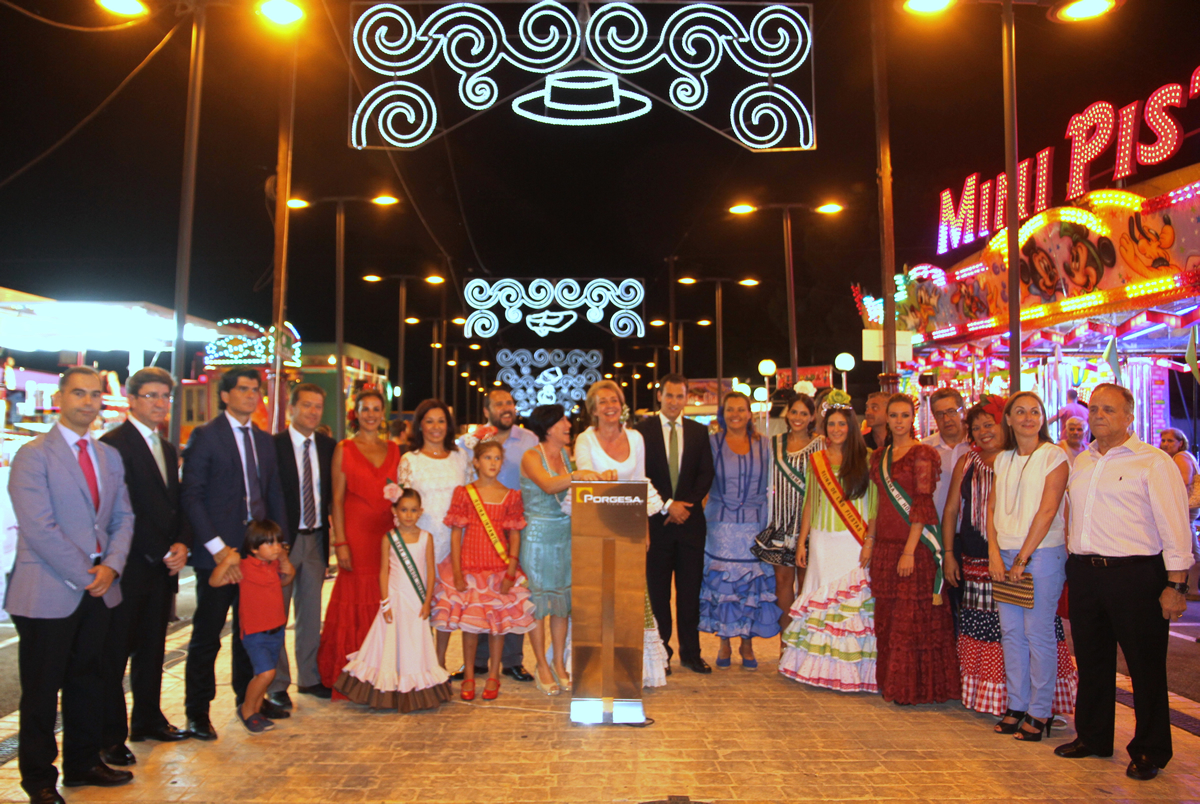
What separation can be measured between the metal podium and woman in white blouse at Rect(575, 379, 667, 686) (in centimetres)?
46

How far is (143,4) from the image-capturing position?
7371 mm

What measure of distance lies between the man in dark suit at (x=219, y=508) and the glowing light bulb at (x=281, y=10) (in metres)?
3.20

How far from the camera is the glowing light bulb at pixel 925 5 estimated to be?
760 cm

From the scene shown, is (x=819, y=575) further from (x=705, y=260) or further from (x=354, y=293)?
(x=354, y=293)

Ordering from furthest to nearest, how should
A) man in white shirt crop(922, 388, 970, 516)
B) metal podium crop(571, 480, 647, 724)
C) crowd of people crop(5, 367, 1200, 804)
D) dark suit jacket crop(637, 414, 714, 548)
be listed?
dark suit jacket crop(637, 414, 714, 548) → man in white shirt crop(922, 388, 970, 516) → metal podium crop(571, 480, 647, 724) → crowd of people crop(5, 367, 1200, 804)

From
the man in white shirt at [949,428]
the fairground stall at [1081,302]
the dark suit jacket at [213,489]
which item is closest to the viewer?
the dark suit jacket at [213,489]

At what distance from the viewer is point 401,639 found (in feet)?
19.5

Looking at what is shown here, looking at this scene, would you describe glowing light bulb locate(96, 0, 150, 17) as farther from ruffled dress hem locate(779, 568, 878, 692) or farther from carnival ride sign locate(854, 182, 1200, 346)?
carnival ride sign locate(854, 182, 1200, 346)

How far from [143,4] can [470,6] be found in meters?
2.59

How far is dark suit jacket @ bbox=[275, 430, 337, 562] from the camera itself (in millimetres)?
5983

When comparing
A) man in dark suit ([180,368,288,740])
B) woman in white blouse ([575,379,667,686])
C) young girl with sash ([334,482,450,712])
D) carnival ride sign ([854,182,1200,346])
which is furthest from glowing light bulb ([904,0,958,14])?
man in dark suit ([180,368,288,740])

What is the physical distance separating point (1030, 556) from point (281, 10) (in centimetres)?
659

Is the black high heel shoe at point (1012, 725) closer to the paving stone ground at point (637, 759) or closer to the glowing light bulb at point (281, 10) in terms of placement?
the paving stone ground at point (637, 759)

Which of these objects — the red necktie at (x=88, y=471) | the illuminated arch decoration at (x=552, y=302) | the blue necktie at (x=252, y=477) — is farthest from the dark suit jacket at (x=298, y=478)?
the illuminated arch decoration at (x=552, y=302)
